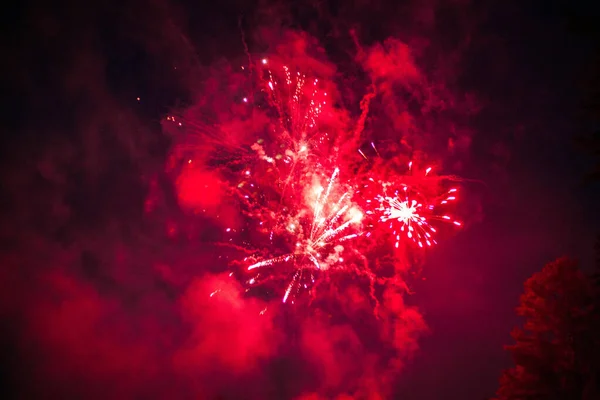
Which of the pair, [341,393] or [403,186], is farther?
[341,393]

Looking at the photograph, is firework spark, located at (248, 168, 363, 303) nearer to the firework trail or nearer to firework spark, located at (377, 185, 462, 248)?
the firework trail

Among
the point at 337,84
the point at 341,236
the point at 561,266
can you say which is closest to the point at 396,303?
the point at 341,236

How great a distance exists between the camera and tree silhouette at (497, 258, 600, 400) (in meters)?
7.53

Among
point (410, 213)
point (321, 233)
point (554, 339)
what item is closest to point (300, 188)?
point (321, 233)

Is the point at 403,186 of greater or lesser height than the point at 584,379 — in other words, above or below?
above

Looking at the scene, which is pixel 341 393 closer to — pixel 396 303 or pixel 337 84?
pixel 396 303

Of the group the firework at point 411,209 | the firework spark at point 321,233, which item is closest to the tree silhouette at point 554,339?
the firework at point 411,209

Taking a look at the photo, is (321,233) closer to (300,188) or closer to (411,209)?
(300,188)

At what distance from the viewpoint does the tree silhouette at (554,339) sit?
7.53 meters

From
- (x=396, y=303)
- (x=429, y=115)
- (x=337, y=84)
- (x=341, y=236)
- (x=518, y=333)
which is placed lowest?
(x=518, y=333)

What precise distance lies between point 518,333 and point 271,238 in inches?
246

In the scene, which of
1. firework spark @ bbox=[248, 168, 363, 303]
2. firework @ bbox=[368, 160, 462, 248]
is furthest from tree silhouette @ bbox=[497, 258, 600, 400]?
firework spark @ bbox=[248, 168, 363, 303]

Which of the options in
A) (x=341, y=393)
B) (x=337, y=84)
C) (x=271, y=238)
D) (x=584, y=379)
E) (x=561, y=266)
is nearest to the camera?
(x=584, y=379)

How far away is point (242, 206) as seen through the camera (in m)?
10.4
